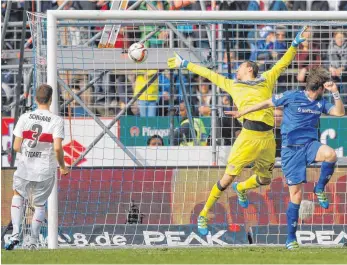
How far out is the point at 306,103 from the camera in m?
13.4

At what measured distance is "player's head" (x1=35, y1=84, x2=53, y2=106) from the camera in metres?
12.7

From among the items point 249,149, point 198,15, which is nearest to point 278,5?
point 198,15

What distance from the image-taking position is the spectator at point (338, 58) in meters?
18.4

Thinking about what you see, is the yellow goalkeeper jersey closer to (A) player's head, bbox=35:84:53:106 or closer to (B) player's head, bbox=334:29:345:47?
(A) player's head, bbox=35:84:53:106

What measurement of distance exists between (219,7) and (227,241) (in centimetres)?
618

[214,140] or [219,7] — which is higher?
[219,7]

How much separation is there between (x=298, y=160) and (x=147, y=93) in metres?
4.87

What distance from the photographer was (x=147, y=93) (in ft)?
58.6

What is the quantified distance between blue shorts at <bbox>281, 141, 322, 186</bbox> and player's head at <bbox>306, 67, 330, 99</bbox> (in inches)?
23.8

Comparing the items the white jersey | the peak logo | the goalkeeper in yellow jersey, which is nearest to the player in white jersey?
the white jersey

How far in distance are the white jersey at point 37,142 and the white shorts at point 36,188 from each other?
66 millimetres

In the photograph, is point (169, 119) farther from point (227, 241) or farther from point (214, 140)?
point (227, 241)

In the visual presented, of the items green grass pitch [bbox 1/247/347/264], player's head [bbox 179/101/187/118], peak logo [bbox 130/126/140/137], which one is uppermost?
player's head [bbox 179/101/187/118]

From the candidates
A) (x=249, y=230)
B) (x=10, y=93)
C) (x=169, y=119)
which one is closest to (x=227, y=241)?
(x=249, y=230)
